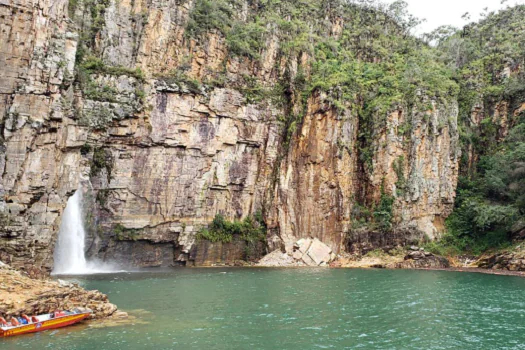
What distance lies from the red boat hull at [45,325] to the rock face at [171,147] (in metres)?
11.3

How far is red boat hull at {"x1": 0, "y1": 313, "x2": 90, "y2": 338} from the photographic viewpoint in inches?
555

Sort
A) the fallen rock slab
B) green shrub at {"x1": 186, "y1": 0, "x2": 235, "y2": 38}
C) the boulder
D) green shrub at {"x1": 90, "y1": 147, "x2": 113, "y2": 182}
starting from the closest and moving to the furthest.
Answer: green shrub at {"x1": 90, "y1": 147, "x2": 113, "y2": 182} → the fallen rock slab → the boulder → green shrub at {"x1": 186, "y1": 0, "x2": 235, "y2": 38}

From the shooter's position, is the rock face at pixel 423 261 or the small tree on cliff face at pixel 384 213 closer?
the rock face at pixel 423 261

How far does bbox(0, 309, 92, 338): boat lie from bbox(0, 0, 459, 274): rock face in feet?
37.1

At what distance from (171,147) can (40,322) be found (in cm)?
2355

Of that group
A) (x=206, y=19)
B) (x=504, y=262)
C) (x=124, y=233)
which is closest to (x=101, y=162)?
(x=124, y=233)

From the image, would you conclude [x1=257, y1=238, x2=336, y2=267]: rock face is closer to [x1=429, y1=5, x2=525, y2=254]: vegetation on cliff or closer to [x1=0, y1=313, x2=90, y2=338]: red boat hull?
[x1=429, y1=5, x2=525, y2=254]: vegetation on cliff

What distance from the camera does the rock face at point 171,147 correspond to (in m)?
26.7

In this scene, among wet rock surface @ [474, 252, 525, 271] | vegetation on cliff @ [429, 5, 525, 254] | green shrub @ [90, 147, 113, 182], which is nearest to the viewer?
wet rock surface @ [474, 252, 525, 271]

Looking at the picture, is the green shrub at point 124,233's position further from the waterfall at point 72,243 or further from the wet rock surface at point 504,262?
the wet rock surface at point 504,262

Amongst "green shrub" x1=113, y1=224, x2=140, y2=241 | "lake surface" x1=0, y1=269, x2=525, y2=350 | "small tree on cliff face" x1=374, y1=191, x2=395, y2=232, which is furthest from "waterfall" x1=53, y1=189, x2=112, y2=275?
"small tree on cliff face" x1=374, y1=191, x2=395, y2=232

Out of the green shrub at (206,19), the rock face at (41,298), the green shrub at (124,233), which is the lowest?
the rock face at (41,298)

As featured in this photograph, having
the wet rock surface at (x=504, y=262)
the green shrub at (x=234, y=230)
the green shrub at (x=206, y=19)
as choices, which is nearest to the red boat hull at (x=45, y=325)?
the green shrub at (x=234, y=230)

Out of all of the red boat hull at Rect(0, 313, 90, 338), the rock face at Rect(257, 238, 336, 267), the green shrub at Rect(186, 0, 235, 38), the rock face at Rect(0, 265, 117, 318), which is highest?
the green shrub at Rect(186, 0, 235, 38)
